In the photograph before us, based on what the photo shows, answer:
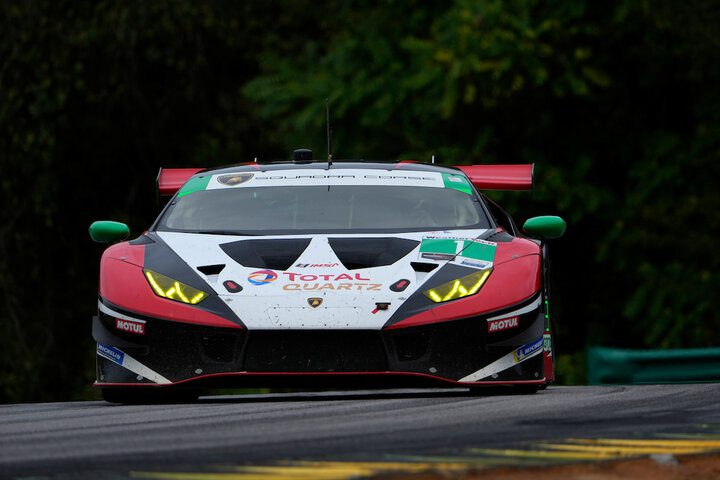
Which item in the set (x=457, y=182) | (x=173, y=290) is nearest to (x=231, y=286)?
(x=173, y=290)

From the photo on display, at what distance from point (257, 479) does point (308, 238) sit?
380 centimetres

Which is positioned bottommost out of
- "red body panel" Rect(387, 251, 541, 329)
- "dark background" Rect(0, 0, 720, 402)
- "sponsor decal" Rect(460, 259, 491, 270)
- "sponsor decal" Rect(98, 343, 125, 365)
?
"dark background" Rect(0, 0, 720, 402)

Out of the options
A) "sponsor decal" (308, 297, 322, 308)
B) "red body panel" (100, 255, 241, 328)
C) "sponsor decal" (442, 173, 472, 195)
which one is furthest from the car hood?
"sponsor decal" (442, 173, 472, 195)

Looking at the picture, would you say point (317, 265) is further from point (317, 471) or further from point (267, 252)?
point (317, 471)

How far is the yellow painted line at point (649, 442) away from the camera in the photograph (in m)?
6.20

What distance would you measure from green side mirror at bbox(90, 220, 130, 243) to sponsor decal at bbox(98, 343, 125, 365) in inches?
41.4

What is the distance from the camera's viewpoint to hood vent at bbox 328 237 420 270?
8703 mm

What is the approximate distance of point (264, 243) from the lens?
8.98 meters

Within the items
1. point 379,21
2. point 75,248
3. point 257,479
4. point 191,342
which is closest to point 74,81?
point 75,248

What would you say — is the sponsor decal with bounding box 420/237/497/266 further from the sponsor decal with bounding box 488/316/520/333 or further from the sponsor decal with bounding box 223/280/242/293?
the sponsor decal with bounding box 223/280/242/293

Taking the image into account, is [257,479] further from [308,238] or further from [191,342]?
[308,238]

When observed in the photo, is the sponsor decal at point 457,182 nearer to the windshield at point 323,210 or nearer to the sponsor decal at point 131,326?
the windshield at point 323,210

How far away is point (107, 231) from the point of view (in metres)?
9.81

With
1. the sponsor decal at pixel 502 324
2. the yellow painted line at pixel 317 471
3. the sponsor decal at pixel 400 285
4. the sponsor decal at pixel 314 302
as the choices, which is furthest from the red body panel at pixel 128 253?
the yellow painted line at pixel 317 471
